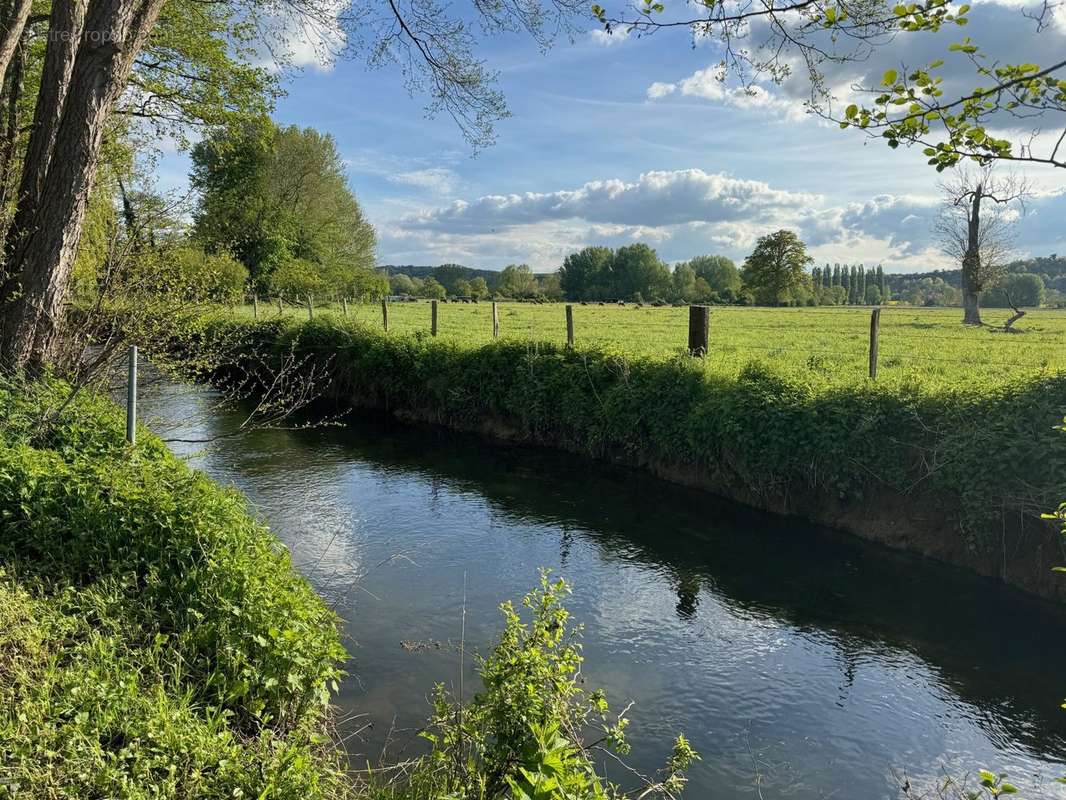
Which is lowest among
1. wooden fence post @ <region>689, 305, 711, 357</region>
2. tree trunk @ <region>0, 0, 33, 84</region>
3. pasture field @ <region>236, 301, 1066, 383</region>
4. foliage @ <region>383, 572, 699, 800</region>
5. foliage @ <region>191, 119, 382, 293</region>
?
foliage @ <region>383, 572, 699, 800</region>

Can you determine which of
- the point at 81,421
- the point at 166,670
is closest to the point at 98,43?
the point at 81,421

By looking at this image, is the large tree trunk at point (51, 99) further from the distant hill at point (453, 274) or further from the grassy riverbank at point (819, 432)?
the distant hill at point (453, 274)

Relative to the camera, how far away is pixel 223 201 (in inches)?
1725

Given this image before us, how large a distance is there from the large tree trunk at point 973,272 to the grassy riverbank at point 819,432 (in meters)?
24.6

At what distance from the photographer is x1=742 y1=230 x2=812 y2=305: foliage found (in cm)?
7500

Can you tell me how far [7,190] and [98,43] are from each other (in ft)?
9.02

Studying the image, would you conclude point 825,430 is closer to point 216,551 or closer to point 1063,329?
point 216,551

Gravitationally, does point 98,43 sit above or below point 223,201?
below

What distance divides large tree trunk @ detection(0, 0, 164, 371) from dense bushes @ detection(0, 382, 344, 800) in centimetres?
192

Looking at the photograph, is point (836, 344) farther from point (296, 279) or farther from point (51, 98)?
point (296, 279)

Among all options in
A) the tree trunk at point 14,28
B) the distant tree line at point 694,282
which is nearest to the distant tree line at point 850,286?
the distant tree line at point 694,282

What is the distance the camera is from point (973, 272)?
3266 centimetres

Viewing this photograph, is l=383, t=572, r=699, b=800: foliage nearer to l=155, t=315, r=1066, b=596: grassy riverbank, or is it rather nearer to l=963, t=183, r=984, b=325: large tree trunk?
l=155, t=315, r=1066, b=596: grassy riverbank

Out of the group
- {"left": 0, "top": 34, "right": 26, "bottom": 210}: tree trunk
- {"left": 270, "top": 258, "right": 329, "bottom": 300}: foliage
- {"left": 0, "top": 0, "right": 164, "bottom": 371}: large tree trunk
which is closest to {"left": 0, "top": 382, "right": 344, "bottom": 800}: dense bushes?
{"left": 0, "top": 0, "right": 164, "bottom": 371}: large tree trunk
